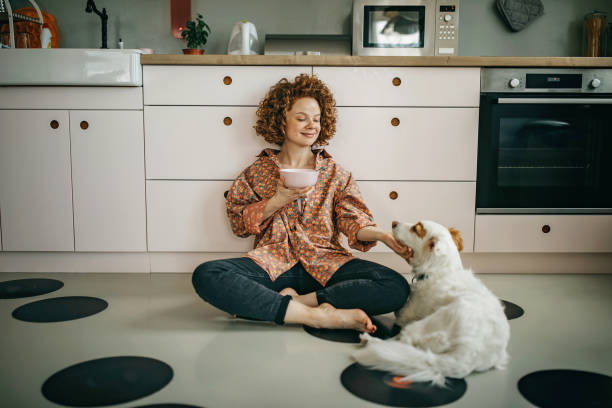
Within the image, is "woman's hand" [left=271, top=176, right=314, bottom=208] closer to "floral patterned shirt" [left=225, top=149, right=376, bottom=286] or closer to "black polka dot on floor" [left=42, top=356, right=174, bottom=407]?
"floral patterned shirt" [left=225, top=149, right=376, bottom=286]

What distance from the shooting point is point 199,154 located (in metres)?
2.19

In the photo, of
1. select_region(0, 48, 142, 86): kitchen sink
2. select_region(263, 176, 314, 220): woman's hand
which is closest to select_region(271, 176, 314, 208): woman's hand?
select_region(263, 176, 314, 220): woman's hand

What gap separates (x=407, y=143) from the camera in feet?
7.22

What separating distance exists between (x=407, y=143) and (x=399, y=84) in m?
0.26

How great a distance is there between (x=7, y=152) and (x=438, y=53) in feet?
6.91

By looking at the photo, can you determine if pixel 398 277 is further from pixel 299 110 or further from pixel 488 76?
pixel 488 76

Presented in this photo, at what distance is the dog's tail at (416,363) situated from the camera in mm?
1171

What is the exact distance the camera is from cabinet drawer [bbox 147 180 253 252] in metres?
2.21

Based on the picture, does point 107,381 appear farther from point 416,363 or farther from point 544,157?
point 544,157

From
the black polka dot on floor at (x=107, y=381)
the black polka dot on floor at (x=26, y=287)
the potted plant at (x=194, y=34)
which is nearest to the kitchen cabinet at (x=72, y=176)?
the black polka dot on floor at (x=26, y=287)

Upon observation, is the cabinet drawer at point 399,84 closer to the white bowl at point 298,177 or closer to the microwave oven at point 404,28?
the microwave oven at point 404,28

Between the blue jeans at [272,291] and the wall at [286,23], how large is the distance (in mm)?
1650

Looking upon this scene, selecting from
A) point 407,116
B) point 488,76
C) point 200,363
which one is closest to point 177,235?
point 200,363

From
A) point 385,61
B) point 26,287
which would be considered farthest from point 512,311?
point 26,287
